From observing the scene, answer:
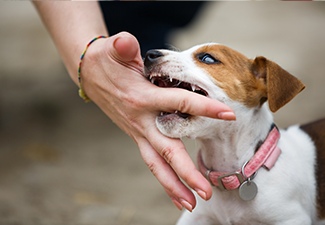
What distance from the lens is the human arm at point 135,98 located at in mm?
1317

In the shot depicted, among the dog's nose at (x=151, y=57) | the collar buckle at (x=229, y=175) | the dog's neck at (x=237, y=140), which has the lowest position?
the collar buckle at (x=229, y=175)

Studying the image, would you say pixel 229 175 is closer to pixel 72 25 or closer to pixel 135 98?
pixel 135 98

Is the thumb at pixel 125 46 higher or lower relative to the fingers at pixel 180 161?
higher

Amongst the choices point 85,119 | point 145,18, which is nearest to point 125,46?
point 145,18

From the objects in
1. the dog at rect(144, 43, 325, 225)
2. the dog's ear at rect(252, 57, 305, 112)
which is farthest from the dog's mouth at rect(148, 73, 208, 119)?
the dog's ear at rect(252, 57, 305, 112)

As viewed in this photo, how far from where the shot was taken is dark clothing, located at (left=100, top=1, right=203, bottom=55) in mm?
3142

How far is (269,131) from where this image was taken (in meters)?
1.84

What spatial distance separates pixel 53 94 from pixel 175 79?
427 cm

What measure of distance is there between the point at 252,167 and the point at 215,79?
1.83 ft

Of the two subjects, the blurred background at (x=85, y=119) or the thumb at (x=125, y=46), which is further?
the blurred background at (x=85, y=119)

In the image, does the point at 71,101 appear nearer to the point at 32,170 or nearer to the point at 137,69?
the point at 32,170

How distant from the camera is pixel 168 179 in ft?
4.64

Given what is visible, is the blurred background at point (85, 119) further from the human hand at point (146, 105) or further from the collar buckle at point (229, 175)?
the human hand at point (146, 105)

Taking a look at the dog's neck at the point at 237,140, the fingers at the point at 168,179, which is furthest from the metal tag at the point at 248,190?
the fingers at the point at 168,179
